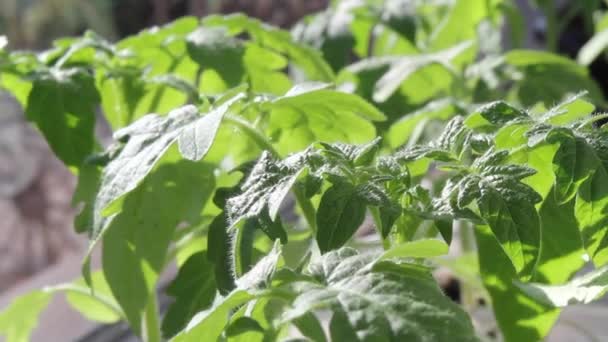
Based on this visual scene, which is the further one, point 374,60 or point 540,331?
point 374,60

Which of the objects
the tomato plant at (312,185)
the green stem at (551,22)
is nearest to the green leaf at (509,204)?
the tomato plant at (312,185)

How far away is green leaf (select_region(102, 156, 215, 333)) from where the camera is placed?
1.53ft

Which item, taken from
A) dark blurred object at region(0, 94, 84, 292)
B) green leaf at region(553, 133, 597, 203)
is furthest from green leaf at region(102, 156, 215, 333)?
dark blurred object at region(0, 94, 84, 292)

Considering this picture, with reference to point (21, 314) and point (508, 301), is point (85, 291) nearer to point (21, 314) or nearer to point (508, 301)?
point (21, 314)

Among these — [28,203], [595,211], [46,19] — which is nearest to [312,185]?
[595,211]

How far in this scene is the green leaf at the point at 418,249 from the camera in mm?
301

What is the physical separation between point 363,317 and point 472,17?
1.88 feet

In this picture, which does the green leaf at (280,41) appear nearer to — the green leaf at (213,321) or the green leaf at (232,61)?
the green leaf at (232,61)

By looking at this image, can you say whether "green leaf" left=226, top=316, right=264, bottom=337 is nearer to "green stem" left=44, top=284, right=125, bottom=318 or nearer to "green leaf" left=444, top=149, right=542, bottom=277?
"green leaf" left=444, top=149, right=542, bottom=277

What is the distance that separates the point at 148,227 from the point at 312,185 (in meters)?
0.16

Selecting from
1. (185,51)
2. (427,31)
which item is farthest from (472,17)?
(185,51)

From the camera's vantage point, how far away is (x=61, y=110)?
1.66ft

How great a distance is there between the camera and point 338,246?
0.33 meters

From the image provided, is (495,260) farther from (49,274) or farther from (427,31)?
(49,274)
